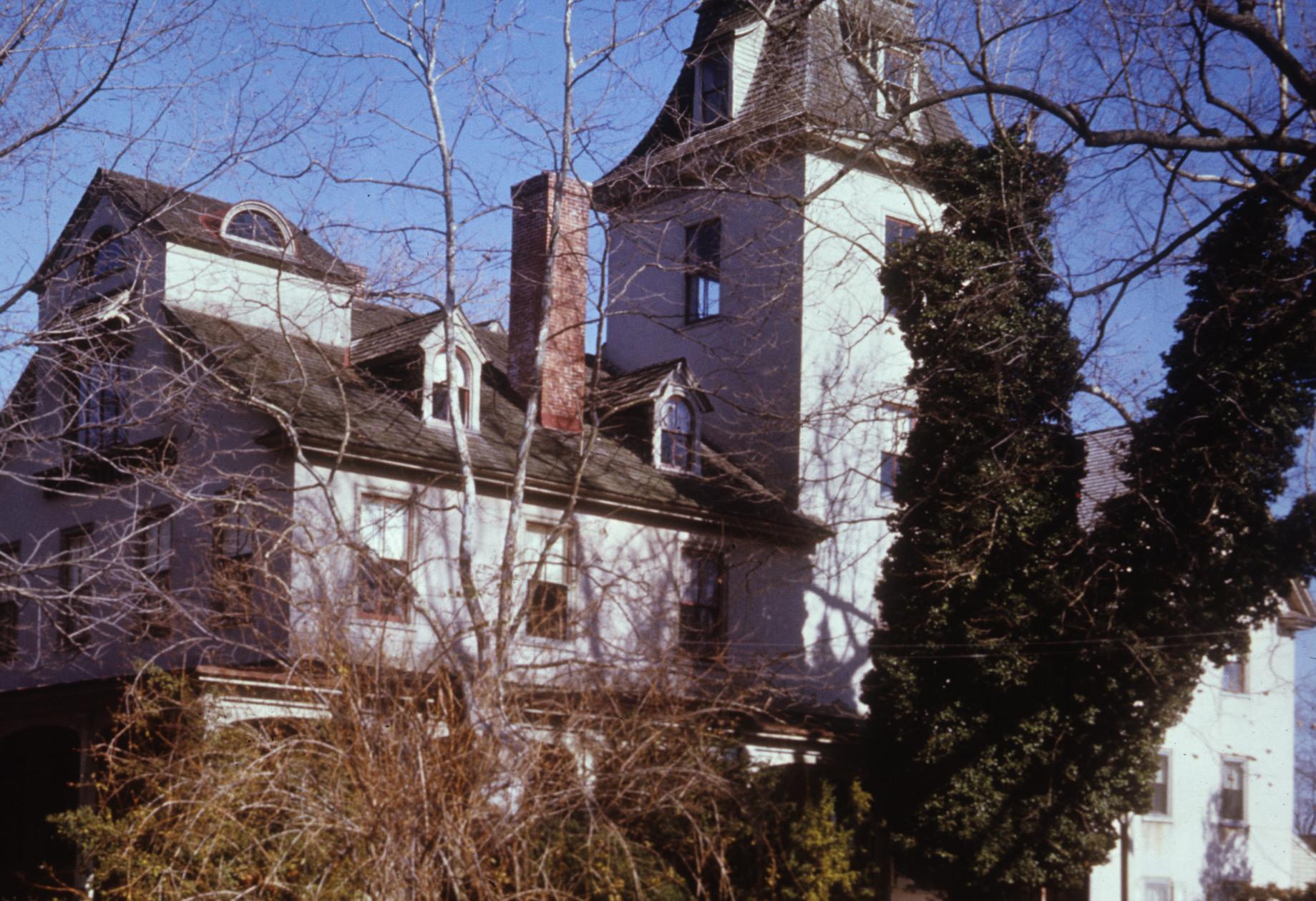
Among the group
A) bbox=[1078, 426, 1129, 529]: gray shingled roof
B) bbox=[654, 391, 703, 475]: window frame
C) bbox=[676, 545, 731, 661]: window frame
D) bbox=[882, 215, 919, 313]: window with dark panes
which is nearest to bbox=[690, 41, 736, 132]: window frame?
bbox=[882, 215, 919, 313]: window with dark panes

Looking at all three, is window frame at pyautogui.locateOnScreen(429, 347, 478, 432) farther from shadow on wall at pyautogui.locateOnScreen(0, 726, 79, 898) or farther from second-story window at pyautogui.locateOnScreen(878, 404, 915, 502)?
shadow on wall at pyautogui.locateOnScreen(0, 726, 79, 898)

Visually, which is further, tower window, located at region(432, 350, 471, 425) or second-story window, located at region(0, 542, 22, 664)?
second-story window, located at region(0, 542, 22, 664)

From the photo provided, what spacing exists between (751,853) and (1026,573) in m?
5.64

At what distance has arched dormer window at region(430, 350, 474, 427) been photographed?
74.1 feet

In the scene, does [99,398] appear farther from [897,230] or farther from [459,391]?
[897,230]

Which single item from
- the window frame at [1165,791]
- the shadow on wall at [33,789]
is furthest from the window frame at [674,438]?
the window frame at [1165,791]

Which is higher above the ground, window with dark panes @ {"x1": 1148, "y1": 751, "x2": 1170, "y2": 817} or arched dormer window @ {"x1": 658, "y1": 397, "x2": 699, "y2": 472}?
arched dormer window @ {"x1": 658, "y1": 397, "x2": 699, "y2": 472}

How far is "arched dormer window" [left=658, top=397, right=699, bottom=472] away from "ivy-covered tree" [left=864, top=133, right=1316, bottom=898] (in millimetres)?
4729

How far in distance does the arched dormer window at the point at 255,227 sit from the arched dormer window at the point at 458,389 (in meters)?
3.76

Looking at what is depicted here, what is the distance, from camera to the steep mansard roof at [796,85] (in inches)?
702

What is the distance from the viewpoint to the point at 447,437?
22281 millimetres

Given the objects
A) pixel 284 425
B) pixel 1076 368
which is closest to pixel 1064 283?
pixel 1076 368

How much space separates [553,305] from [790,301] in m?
4.91

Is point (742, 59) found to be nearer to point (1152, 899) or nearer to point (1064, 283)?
point (1064, 283)
